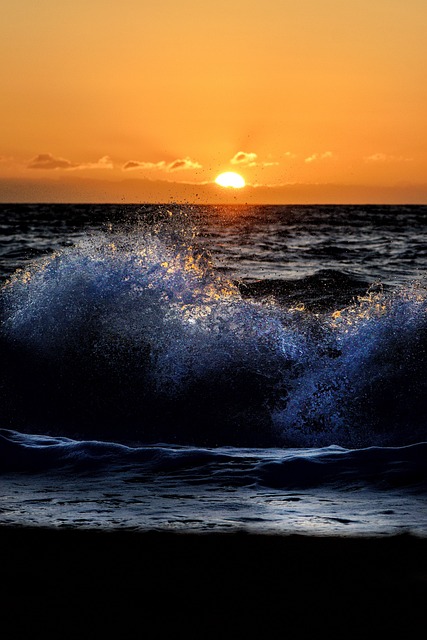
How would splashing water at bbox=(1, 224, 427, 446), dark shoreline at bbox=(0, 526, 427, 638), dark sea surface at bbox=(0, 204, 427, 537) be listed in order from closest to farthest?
dark shoreline at bbox=(0, 526, 427, 638) < dark sea surface at bbox=(0, 204, 427, 537) < splashing water at bbox=(1, 224, 427, 446)

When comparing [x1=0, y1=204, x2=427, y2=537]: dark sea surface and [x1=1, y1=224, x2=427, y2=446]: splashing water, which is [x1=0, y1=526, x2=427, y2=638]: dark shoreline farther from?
[x1=1, y1=224, x2=427, y2=446]: splashing water

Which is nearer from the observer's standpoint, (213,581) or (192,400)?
(213,581)

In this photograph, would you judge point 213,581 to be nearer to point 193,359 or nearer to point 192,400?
point 192,400

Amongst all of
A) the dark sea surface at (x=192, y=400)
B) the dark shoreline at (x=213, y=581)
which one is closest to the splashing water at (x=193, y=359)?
the dark sea surface at (x=192, y=400)

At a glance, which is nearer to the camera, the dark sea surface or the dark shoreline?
the dark shoreline

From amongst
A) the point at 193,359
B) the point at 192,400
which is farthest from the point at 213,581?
the point at 193,359

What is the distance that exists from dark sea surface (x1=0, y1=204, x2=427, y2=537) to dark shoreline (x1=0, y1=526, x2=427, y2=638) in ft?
0.61

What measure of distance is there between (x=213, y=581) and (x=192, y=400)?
3.43m

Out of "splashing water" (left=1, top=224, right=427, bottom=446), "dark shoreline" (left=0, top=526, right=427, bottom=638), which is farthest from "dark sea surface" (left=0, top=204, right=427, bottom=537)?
"dark shoreline" (left=0, top=526, right=427, bottom=638)

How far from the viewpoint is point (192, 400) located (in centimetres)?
637

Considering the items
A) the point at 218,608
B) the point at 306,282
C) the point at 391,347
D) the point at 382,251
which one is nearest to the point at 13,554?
the point at 218,608

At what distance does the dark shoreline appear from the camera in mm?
2641

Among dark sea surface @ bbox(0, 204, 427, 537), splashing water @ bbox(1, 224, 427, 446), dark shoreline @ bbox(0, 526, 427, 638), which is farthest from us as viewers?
splashing water @ bbox(1, 224, 427, 446)

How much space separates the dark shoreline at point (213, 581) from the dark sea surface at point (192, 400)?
19cm
